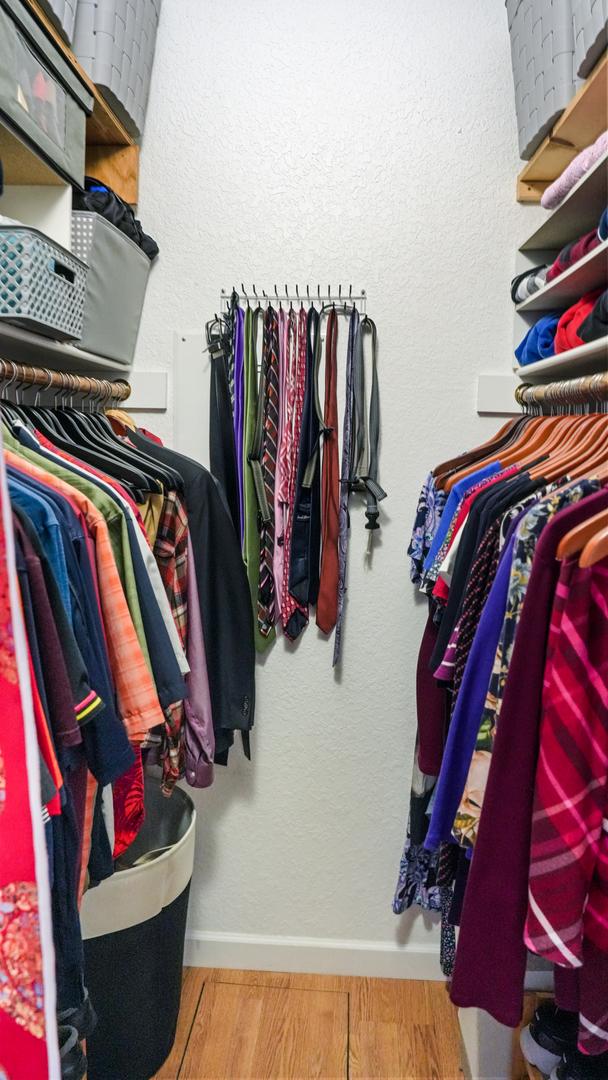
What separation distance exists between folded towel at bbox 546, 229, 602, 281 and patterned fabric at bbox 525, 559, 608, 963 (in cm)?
77

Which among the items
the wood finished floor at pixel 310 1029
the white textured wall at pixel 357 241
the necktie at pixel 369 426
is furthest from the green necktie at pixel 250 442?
the wood finished floor at pixel 310 1029

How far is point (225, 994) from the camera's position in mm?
2035

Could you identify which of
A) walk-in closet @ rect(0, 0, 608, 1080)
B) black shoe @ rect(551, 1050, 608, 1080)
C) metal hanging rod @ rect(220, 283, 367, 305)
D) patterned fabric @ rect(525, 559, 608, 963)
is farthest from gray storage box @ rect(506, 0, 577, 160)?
black shoe @ rect(551, 1050, 608, 1080)

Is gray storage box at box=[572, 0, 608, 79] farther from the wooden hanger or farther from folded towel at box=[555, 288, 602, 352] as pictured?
the wooden hanger

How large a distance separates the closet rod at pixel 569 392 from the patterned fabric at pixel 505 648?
313 millimetres

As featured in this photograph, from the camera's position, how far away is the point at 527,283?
72.1 inches

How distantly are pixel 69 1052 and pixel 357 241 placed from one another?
71.2 inches

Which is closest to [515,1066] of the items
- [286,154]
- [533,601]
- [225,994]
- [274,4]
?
[225,994]

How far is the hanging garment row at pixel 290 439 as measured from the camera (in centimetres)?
196

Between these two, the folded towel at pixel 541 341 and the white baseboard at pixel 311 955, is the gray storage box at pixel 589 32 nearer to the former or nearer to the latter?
the folded towel at pixel 541 341

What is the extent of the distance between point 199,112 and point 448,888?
75.0 inches

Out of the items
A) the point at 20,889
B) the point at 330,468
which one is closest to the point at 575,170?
the point at 330,468

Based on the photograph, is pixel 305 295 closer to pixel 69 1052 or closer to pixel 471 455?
pixel 471 455

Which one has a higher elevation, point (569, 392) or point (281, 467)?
point (569, 392)
